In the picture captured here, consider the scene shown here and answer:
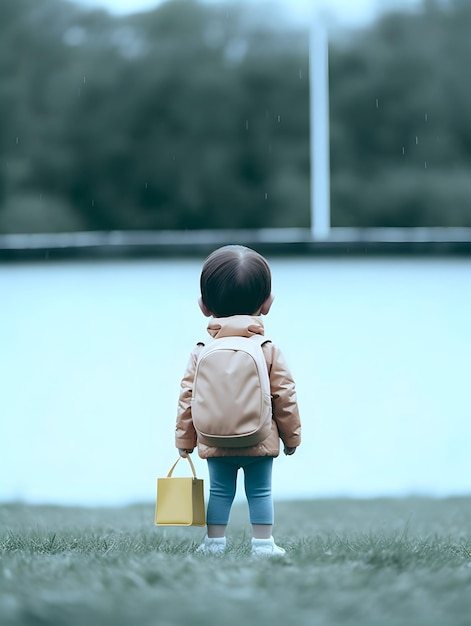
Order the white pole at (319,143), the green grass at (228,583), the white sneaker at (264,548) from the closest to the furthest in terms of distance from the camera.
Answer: the green grass at (228,583)
the white sneaker at (264,548)
the white pole at (319,143)

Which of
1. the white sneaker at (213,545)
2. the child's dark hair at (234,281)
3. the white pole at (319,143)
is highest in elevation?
the white pole at (319,143)

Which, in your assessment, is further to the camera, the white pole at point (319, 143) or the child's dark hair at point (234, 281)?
the white pole at point (319, 143)

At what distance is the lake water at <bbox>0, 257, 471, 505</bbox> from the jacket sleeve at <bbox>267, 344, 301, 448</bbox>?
347 cm

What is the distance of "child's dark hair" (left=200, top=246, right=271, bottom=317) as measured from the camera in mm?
3410

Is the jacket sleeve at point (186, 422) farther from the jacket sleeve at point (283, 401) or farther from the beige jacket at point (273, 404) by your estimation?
the jacket sleeve at point (283, 401)

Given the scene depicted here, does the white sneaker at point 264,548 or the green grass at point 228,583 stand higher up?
the green grass at point 228,583

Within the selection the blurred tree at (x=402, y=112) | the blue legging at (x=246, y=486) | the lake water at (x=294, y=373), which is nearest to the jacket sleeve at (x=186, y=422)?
the blue legging at (x=246, y=486)

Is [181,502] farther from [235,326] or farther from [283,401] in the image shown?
[235,326]

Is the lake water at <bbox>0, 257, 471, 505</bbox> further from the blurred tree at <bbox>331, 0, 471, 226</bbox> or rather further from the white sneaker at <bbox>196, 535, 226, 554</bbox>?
the blurred tree at <bbox>331, 0, 471, 226</bbox>

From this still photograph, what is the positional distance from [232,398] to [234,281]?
42 centimetres

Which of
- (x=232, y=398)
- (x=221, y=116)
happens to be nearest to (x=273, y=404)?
(x=232, y=398)

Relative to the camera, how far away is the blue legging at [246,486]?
342cm

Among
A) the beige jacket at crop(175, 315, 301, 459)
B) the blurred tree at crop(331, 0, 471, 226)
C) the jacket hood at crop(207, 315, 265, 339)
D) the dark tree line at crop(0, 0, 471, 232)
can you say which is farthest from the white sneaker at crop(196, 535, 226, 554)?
the blurred tree at crop(331, 0, 471, 226)

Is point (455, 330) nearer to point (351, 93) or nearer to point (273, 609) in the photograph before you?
point (273, 609)
